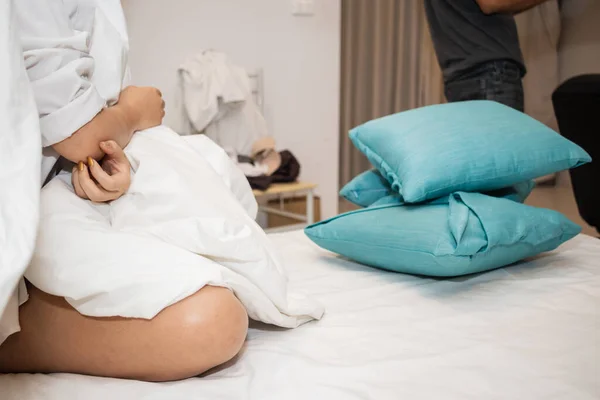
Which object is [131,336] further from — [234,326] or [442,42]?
[442,42]

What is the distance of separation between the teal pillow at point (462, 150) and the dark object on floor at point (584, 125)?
0.92 metres

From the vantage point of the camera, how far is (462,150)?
4.02 feet

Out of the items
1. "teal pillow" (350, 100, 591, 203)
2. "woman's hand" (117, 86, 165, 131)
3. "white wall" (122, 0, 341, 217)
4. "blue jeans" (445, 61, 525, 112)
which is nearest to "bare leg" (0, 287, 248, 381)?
"woman's hand" (117, 86, 165, 131)

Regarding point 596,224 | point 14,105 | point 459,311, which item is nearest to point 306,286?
point 459,311

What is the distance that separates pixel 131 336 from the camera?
785 millimetres

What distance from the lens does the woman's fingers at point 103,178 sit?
0.90 m

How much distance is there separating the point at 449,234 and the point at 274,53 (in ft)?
6.60

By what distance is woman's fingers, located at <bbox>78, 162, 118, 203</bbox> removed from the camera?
2.96ft

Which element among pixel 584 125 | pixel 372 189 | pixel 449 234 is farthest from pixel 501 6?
pixel 449 234

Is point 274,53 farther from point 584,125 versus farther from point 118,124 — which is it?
point 118,124

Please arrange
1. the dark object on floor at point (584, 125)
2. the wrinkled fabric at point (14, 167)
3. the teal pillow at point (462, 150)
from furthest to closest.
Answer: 1. the dark object on floor at point (584, 125)
2. the teal pillow at point (462, 150)
3. the wrinkled fabric at point (14, 167)

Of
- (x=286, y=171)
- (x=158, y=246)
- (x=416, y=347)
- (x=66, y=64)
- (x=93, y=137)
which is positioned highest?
(x=66, y=64)

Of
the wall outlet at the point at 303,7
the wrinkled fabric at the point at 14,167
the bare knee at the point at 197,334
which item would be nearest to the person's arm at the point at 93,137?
the wrinkled fabric at the point at 14,167

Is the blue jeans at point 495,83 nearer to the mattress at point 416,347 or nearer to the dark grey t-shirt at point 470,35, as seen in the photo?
the dark grey t-shirt at point 470,35
